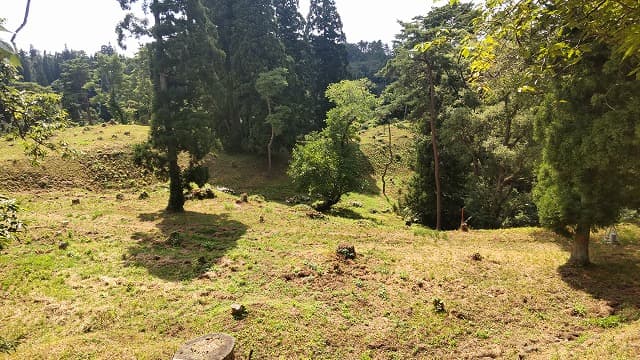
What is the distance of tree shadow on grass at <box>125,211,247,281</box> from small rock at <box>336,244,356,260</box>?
4.96 metres

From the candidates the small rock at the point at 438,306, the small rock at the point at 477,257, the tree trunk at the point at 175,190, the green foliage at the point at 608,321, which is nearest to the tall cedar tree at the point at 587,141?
the small rock at the point at 477,257

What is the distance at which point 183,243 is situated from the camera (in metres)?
17.0

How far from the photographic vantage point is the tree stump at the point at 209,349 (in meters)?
7.95

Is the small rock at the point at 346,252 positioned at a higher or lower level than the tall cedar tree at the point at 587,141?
lower

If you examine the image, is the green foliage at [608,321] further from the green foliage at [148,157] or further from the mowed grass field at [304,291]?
the green foliage at [148,157]

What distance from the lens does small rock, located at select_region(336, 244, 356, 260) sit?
14.5 m

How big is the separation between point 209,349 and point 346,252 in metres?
7.30

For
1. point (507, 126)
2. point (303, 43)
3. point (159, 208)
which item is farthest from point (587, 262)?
point (303, 43)

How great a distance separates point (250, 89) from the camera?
37438 millimetres

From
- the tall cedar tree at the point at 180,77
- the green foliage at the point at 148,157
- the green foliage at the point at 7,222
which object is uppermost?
the tall cedar tree at the point at 180,77

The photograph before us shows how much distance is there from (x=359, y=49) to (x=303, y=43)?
81.3 meters

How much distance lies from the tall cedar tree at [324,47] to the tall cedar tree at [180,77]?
92.0 feet

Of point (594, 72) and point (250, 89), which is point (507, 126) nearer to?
point (594, 72)

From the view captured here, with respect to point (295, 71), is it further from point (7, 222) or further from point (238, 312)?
point (7, 222)
